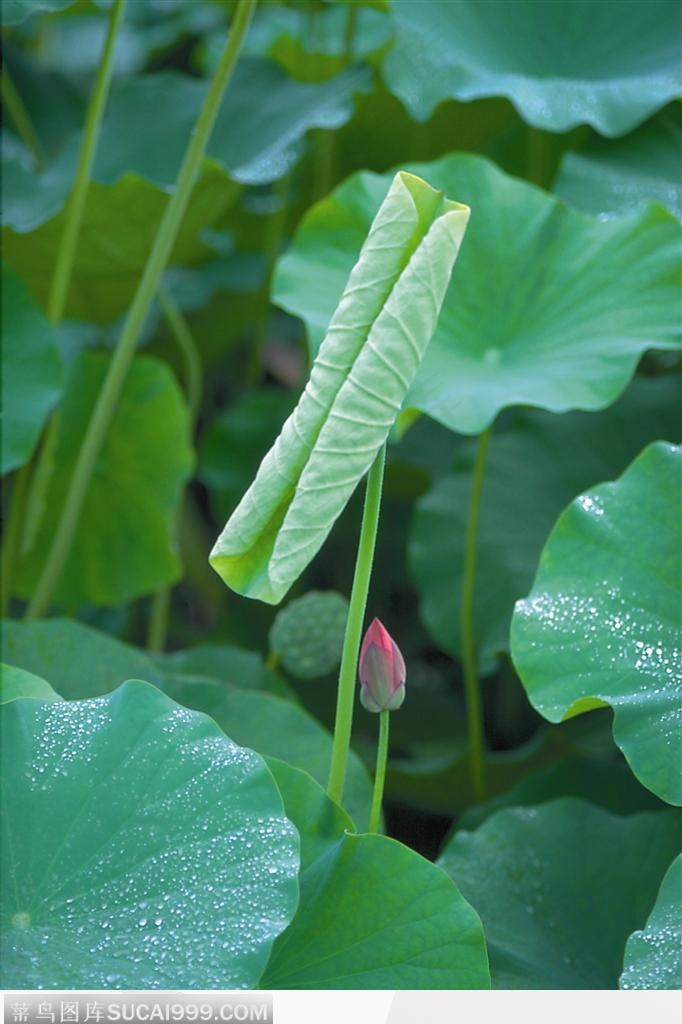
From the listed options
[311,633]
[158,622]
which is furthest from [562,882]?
[158,622]

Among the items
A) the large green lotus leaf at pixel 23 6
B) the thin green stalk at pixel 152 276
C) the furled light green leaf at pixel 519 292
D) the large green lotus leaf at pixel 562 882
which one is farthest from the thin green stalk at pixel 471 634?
the large green lotus leaf at pixel 23 6

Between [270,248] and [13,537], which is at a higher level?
[270,248]

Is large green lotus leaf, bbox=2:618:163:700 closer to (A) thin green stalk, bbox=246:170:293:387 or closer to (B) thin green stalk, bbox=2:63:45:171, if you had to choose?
(A) thin green stalk, bbox=246:170:293:387

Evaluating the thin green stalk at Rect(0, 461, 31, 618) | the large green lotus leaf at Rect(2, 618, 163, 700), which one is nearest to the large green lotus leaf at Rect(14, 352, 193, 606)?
the thin green stalk at Rect(0, 461, 31, 618)

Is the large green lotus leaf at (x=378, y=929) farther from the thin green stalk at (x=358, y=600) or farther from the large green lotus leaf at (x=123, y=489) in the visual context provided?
the large green lotus leaf at (x=123, y=489)

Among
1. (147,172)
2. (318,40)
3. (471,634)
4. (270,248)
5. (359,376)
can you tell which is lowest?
(471,634)

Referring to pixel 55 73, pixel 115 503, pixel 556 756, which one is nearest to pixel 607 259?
pixel 556 756

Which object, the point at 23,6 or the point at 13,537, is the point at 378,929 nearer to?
the point at 13,537
